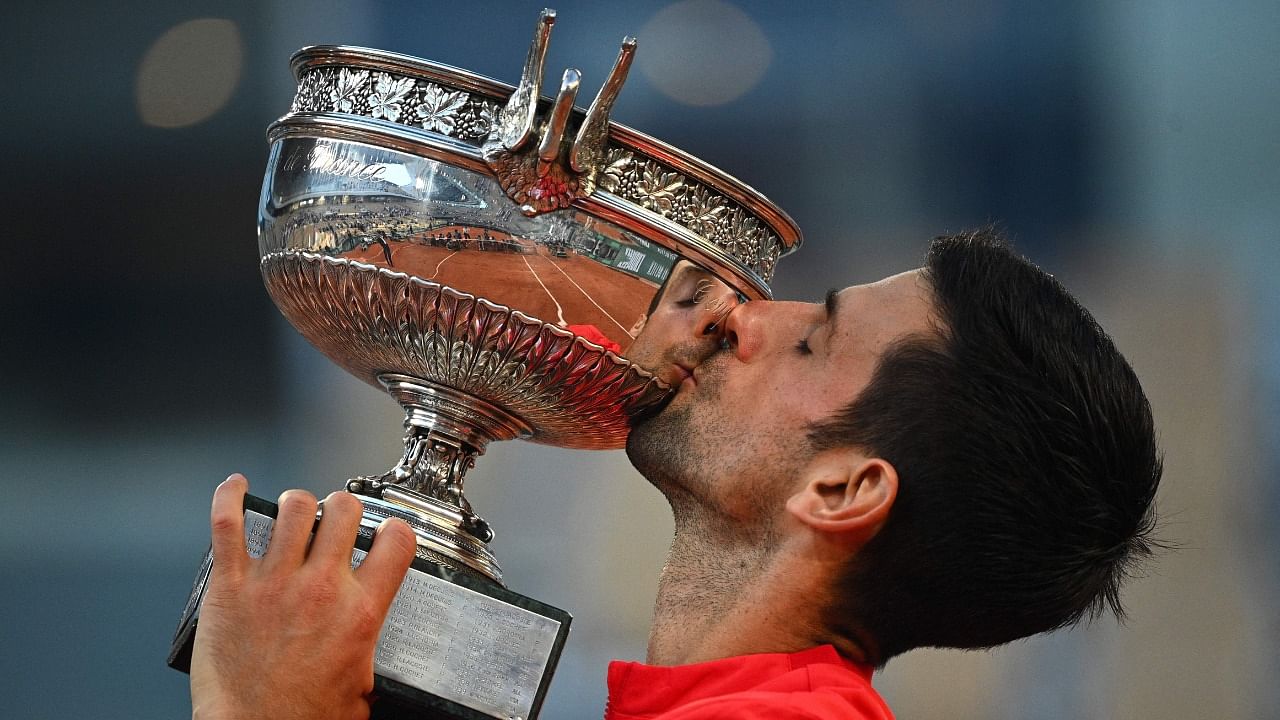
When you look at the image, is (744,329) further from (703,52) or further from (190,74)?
(190,74)

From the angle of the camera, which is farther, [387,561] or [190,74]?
[190,74]

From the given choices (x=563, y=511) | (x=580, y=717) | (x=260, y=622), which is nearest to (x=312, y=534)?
(x=260, y=622)

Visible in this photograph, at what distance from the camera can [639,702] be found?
1.06m

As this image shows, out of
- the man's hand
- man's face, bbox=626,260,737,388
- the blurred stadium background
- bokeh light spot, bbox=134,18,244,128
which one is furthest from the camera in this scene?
bokeh light spot, bbox=134,18,244,128

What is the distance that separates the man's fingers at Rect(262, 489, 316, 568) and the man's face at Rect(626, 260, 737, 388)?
27cm

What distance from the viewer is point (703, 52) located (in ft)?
9.09

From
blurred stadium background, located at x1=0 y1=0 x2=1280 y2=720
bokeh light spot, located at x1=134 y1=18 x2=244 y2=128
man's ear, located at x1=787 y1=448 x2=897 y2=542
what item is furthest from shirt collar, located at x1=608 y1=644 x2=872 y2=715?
bokeh light spot, located at x1=134 y1=18 x2=244 y2=128

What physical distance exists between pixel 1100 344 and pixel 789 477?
0.29 metres

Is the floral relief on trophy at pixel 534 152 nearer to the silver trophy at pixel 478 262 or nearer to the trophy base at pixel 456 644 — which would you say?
the silver trophy at pixel 478 262

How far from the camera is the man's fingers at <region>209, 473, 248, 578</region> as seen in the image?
901mm

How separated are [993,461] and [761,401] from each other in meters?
0.19

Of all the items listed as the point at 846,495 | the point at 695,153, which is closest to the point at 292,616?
the point at 846,495

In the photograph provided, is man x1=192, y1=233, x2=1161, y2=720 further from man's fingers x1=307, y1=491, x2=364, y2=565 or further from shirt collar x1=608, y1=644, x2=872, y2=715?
man's fingers x1=307, y1=491, x2=364, y2=565

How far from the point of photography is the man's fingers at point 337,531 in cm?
91
